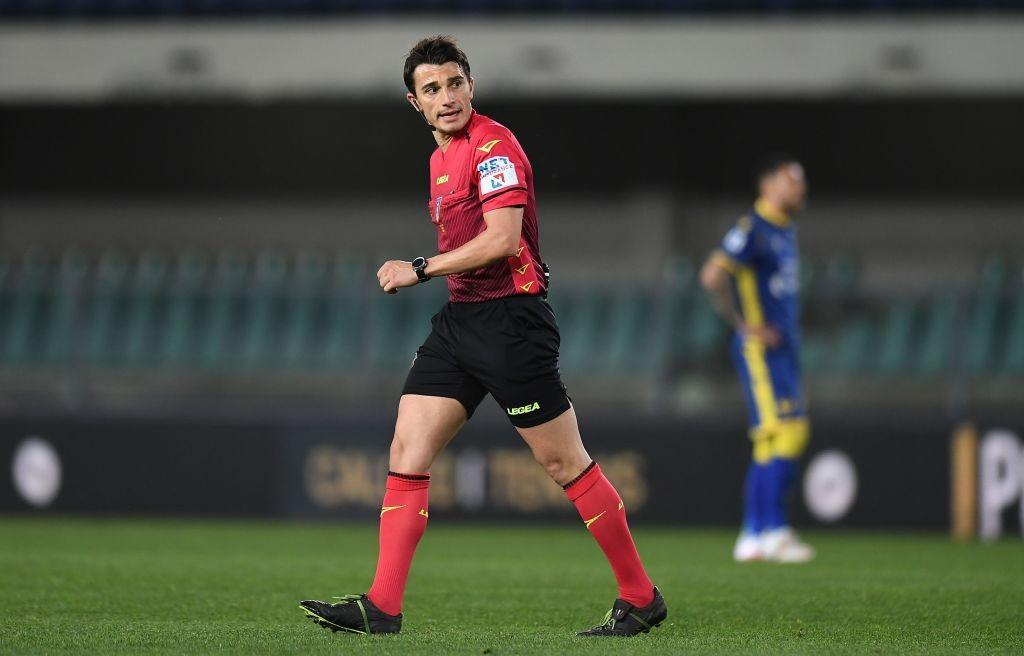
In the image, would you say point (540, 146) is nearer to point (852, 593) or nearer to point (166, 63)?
point (166, 63)

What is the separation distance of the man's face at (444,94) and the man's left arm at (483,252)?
15.1 inches

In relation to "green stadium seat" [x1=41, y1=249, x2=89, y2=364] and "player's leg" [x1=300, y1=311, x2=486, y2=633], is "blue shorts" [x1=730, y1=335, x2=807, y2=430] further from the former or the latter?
"green stadium seat" [x1=41, y1=249, x2=89, y2=364]

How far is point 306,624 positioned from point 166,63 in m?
9.85

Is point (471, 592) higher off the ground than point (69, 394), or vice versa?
point (69, 394)

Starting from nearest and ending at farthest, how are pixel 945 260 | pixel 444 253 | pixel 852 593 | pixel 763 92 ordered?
pixel 444 253
pixel 852 593
pixel 763 92
pixel 945 260

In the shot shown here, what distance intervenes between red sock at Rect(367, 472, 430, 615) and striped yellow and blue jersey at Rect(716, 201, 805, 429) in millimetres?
3889

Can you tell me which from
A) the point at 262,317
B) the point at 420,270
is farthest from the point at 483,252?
the point at 262,317

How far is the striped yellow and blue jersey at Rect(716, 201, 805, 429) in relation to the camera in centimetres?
901

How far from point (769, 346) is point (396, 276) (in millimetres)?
4261

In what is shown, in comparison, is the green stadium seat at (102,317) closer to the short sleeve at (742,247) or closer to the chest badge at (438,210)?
the short sleeve at (742,247)

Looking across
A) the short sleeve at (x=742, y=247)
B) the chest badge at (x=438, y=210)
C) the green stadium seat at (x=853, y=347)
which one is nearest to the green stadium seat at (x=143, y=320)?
the green stadium seat at (x=853, y=347)

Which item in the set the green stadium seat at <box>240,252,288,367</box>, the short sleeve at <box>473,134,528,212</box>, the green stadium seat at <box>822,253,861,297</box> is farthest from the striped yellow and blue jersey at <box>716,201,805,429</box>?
the green stadium seat at <box>822,253,861,297</box>

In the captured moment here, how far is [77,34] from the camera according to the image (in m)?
15.0

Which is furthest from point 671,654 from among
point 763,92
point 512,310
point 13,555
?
point 763,92
